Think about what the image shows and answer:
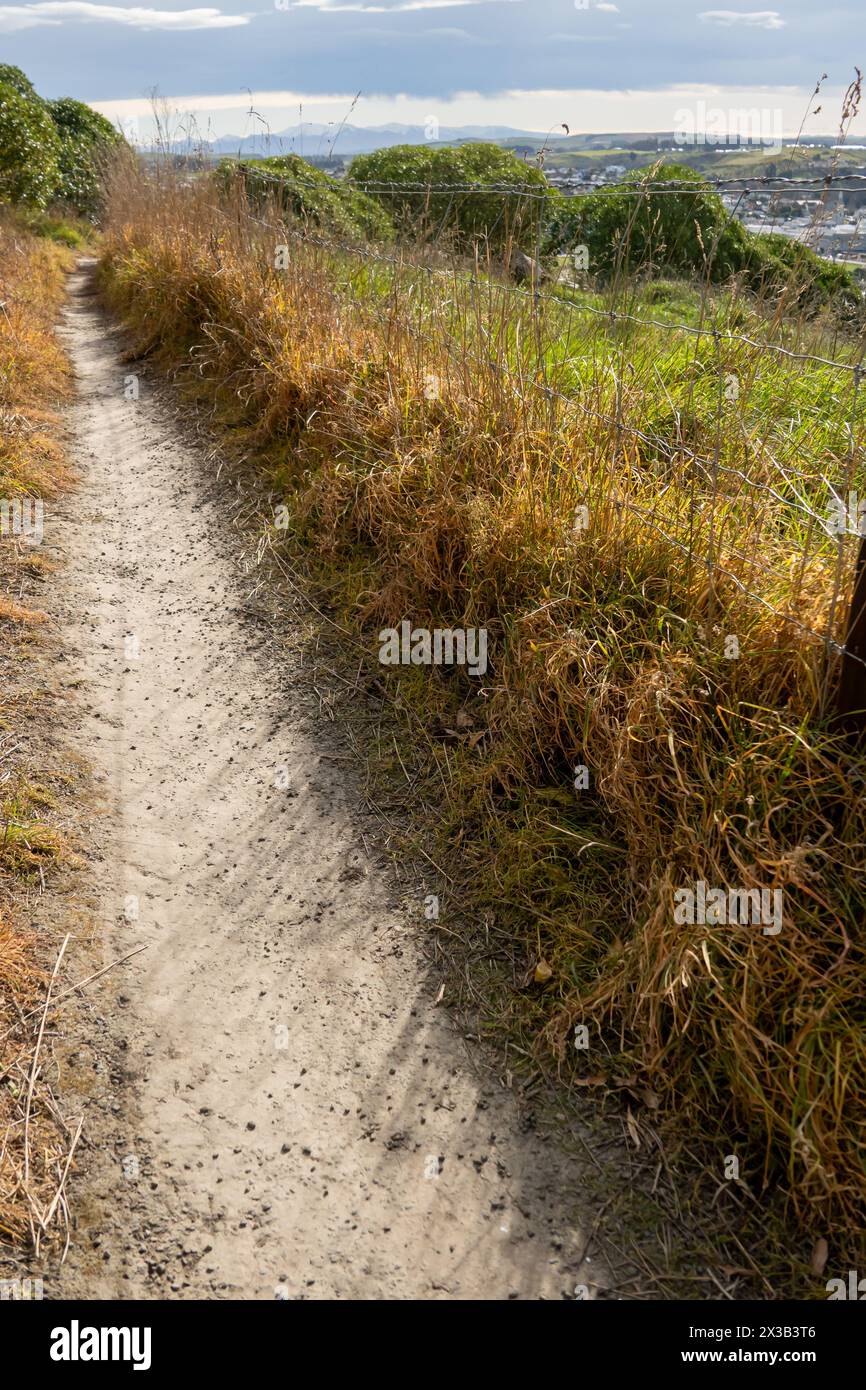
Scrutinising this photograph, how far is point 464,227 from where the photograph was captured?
9.97 metres

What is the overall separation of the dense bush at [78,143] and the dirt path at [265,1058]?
60.9 feet

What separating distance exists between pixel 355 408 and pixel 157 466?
1.82 meters

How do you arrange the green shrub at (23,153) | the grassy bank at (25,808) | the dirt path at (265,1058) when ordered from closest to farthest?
1. the dirt path at (265,1058)
2. the grassy bank at (25,808)
3. the green shrub at (23,153)

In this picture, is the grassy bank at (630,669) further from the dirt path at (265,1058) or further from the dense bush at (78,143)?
the dense bush at (78,143)

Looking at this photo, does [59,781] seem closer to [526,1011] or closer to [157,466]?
[526,1011]

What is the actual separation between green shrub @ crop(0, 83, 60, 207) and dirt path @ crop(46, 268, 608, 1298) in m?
11.7

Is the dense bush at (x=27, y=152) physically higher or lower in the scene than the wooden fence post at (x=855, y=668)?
higher

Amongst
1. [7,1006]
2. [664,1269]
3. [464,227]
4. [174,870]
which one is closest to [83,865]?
[174,870]

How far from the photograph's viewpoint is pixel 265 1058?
2.49 metres

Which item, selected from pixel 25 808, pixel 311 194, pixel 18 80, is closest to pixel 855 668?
pixel 25 808

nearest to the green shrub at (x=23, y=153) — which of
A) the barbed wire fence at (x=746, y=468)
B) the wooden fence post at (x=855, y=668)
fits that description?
the barbed wire fence at (x=746, y=468)

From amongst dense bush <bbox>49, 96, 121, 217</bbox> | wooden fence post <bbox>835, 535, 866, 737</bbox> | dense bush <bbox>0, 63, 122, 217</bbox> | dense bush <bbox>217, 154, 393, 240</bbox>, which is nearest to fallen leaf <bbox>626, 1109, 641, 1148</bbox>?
wooden fence post <bbox>835, 535, 866, 737</bbox>

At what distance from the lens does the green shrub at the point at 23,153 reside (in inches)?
486

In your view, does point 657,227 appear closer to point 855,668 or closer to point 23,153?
point 855,668
